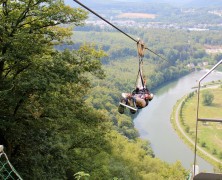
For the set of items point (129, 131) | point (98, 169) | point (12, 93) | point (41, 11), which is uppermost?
point (41, 11)

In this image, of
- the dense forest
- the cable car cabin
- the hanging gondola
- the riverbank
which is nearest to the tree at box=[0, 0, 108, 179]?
the dense forest

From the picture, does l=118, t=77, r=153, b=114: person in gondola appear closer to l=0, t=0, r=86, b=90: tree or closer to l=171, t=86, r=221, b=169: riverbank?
l=0, t=0, r=86, b=90: tree

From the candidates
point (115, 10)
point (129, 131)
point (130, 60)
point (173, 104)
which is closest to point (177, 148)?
point (129, 131)

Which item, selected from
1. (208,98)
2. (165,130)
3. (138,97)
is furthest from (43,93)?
(208,98)

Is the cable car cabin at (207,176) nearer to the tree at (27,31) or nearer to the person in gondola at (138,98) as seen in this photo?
the person in gondola at (138,98)

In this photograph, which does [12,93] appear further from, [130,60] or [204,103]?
[130,60]

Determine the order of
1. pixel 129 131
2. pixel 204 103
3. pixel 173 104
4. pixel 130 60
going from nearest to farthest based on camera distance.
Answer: pixel 129 131 < pixel 173 104 < pixel 204 103 < pixel 130 60

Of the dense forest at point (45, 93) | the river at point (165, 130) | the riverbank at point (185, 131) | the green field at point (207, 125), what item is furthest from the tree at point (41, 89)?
the green field at point (207, 125)
